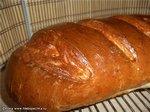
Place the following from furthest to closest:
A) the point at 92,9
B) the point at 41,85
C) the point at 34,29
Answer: the point at 92,9 → the point at 34,29 → the point at 41,85

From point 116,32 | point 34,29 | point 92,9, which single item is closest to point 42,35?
point 116,32

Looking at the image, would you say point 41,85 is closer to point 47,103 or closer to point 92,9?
point 47,103

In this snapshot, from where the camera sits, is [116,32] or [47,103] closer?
[47,103]

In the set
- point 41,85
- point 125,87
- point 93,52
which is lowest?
point 125,87

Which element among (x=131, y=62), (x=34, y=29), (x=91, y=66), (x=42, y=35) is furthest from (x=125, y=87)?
(x=34, y=29)

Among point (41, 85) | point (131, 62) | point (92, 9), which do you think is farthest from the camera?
point (92, 9)

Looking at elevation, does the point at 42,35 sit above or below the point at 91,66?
above
